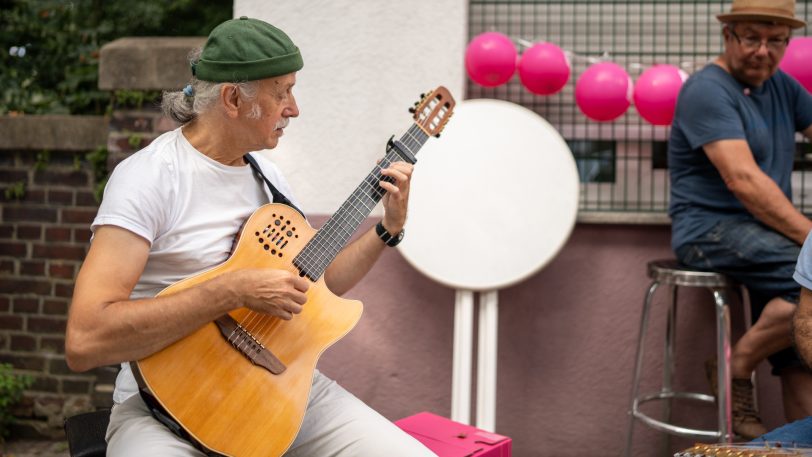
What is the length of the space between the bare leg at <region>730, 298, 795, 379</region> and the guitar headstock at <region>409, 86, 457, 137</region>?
129cm

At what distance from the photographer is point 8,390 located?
3949 millimetres

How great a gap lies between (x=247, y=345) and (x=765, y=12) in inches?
79.5

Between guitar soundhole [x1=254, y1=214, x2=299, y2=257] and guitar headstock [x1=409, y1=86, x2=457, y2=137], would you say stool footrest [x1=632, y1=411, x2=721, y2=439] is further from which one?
guitar soundhole [x1=254, y1=214, x2=299, y2=257]

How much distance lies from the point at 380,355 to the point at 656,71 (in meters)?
1.46

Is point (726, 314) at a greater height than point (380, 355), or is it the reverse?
point (726, 314)

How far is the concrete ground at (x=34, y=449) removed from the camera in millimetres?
3922

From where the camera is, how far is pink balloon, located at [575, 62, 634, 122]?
11.0ft

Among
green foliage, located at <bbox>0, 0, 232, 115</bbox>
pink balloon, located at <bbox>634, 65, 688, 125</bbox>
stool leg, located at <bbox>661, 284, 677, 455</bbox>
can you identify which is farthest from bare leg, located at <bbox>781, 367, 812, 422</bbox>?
green foliage, located at <bbox>0, 0, 232, 115</bbox>

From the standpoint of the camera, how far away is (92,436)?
2.15 meters

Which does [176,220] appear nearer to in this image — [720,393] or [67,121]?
[720,393]

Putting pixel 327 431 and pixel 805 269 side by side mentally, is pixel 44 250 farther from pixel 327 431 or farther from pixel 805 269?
pixel 805 269

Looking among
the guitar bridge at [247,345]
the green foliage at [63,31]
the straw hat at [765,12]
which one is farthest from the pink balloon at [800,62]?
the green foliage at [63,31]

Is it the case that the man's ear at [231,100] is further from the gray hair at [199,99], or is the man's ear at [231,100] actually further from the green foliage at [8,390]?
the green foliage at [8,390]

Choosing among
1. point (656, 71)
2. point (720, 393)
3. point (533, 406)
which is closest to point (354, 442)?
point (720, 393)
